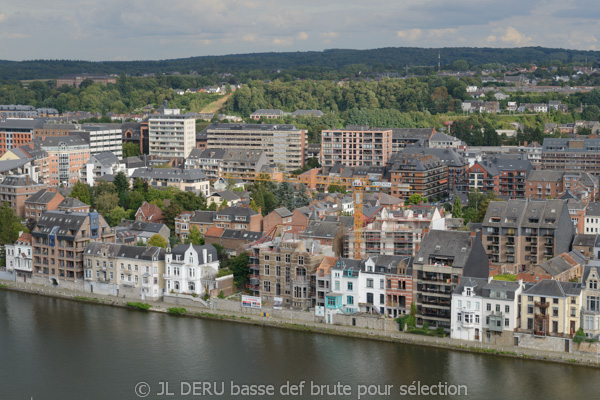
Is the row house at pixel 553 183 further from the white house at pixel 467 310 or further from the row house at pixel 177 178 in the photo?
the white house at pixel 467 310

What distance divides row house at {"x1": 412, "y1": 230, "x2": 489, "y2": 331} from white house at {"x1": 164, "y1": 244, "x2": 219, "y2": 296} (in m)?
7.41

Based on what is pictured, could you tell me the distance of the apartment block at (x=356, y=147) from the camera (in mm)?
55719

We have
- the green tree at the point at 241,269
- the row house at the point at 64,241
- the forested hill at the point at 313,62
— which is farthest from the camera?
the forested hill at the point at 313,62

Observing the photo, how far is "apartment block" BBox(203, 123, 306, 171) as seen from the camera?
5806 cm

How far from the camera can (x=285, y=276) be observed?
29.2m

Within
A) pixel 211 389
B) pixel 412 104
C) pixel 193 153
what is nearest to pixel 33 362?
pixel 211 389

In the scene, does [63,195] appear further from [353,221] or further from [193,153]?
[353,221]

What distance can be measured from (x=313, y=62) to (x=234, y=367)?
13934cm

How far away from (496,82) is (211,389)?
246 ft

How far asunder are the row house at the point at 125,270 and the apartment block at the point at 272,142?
25913mm

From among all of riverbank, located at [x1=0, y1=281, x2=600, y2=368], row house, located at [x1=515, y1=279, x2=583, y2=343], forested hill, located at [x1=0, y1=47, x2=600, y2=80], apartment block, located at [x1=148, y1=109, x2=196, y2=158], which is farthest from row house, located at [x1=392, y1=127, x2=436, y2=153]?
forested hill, located at [x1=0, y1=47, x2=600, y2=80]

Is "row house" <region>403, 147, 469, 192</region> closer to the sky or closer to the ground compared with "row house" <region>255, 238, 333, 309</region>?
closer to the sky

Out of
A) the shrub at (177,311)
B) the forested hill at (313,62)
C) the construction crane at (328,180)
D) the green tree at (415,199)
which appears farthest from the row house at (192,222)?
the forested hill at (313,62)

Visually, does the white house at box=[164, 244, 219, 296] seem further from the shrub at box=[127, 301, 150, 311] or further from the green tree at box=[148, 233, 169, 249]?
the green tree at box=[148, 233, 169, 249]
